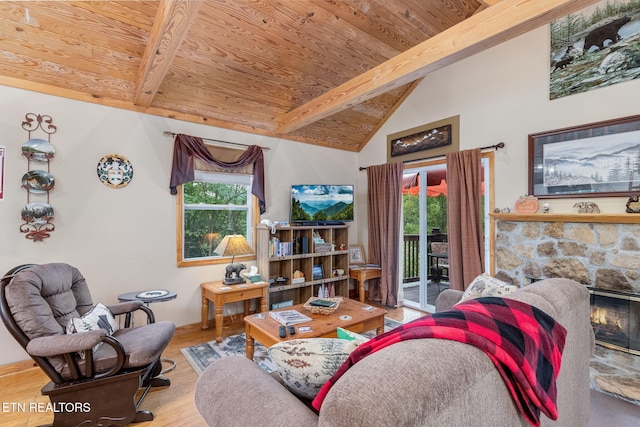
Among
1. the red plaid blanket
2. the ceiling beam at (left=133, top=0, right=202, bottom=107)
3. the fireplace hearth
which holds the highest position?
the ceiling beam at (left=133, top=0, right=202, bottom=107)

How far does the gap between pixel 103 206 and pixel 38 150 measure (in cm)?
66

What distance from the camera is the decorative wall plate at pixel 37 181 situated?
8.34ft

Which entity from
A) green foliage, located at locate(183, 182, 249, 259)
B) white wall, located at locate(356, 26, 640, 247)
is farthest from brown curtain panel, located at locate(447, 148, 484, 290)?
green foliage, located at locate(183, 182, 249, 259)

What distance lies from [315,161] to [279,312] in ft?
8.35

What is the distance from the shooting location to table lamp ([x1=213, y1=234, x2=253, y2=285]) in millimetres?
3164

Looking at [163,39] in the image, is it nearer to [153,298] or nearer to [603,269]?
[153,298]

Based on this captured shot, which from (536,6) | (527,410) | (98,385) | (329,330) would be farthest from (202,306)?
(536,6)

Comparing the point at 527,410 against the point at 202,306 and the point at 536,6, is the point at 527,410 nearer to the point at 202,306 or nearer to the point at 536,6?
the point at 536,6

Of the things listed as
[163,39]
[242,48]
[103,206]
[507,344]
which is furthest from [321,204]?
[507,344]

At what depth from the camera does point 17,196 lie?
253 centimetres

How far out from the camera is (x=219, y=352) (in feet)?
9.33

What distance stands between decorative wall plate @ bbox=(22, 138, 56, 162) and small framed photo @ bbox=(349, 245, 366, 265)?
12.2 feet

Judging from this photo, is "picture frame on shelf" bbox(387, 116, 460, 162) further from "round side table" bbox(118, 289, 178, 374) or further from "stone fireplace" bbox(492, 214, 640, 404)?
"round side table" bbox(118, 289, 178, 374)

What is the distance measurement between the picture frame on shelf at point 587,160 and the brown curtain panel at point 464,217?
0.54 metres
